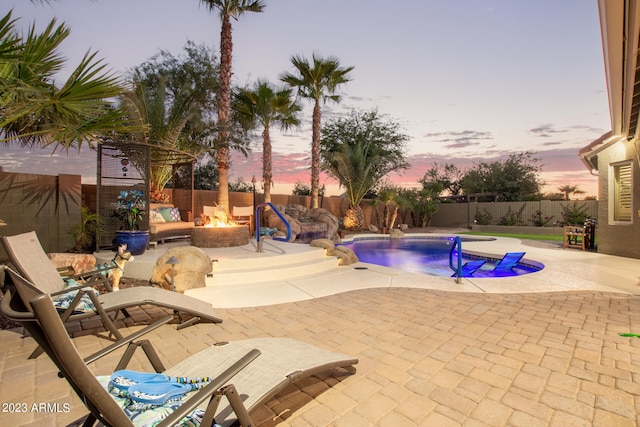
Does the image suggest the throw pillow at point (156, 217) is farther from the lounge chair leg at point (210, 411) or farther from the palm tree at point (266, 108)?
the lounge chair leg at point (210, 411)

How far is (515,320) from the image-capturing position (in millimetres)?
3633

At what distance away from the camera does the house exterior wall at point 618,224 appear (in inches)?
313

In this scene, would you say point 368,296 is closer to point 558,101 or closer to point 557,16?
point 557,16

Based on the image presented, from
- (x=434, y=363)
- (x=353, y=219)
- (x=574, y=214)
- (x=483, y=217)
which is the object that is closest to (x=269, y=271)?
(x=434, y=363)

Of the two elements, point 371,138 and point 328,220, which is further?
point 371,138

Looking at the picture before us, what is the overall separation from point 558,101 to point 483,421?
644 inches

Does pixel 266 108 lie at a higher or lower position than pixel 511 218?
higher

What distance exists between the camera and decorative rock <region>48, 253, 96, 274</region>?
5.30 meters

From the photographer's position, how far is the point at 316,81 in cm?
1420

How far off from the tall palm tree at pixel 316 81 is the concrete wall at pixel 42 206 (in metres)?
9.65

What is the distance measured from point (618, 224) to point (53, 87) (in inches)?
489

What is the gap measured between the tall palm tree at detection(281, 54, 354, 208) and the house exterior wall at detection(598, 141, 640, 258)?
995 cm

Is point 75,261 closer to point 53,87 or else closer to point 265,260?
point 53,87

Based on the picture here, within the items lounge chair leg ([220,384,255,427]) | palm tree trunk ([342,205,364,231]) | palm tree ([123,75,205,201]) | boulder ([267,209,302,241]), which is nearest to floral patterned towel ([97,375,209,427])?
lounge chair leg ([220,384,255,427])
